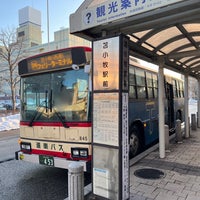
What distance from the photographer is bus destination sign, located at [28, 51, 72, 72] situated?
4.65 meters

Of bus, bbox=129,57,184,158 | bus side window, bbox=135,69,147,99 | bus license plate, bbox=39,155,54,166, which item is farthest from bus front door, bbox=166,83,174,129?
bus license plate, bbox=39,155,54,166

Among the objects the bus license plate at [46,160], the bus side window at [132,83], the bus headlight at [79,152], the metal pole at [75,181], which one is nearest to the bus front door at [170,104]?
the bus side window at [132,83]

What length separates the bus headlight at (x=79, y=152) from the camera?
4320 mm

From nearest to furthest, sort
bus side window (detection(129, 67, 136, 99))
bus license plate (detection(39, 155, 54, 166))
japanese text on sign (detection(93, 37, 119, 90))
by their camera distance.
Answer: japanese text on sign (detection(93, 37, 119, 90)) → bus license plate (detection(39, 155, 54, 166)) → bus side window (detection(129, 67, 136, 99))

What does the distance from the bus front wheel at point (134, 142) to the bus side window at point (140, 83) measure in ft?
3.20

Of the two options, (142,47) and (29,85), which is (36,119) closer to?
(29,85)

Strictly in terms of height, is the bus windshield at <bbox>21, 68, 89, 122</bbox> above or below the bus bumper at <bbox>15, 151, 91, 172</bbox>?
above

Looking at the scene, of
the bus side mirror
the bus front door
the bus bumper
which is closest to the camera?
the bus side mirror

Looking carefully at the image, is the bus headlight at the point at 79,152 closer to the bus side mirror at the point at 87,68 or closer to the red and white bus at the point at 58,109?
the red and white bus at the point at 58,109

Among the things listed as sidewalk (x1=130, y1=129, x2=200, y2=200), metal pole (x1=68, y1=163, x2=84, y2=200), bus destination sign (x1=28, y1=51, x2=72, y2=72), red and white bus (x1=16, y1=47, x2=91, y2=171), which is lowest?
sidewalk (x1=130, y1=129, x2=200, y2=200)

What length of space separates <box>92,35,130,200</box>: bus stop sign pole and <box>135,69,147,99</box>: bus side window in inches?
125

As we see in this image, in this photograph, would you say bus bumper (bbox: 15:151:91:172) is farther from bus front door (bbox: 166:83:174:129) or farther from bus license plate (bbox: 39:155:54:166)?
bus front door (bbox: 166:83:174:129)

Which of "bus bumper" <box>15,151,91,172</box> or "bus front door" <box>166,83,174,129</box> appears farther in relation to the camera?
"bus front door" <box>166,83,174,129</box>

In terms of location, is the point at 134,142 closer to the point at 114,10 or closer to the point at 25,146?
the point at 25,146
